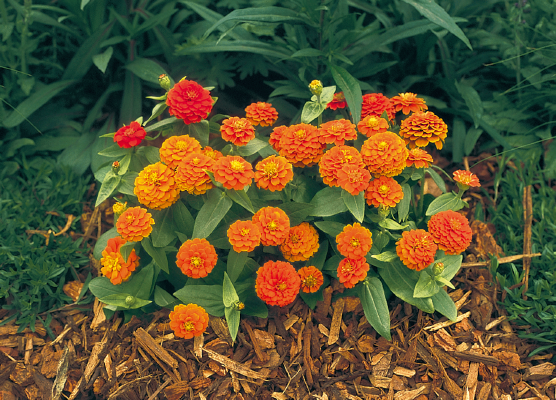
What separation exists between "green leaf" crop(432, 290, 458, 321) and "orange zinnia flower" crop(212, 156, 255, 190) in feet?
3.01

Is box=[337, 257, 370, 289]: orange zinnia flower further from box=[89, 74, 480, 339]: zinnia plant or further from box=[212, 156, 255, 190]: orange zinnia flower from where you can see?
box=[212, 156, 255, 190]: orange zinnia flower

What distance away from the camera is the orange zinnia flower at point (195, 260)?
1.56 m

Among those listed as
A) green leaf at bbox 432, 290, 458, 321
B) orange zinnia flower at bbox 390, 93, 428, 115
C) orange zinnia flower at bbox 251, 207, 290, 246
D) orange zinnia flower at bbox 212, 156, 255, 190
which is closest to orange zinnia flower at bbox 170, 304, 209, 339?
orange zinnia flower at bbox 251, 207, 290, 246

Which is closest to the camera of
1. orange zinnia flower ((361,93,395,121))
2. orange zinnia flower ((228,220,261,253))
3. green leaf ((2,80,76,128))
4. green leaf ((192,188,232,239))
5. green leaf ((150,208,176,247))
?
orange zinnia flower ((228,220,261,253))

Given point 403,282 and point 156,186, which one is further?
point 403,282

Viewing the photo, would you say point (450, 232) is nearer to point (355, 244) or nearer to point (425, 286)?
point (425, 286)

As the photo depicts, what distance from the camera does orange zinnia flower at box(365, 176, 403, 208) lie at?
5.49 ft

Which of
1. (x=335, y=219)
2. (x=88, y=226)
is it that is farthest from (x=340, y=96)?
(x=88, y=226)

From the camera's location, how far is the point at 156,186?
1628 mm

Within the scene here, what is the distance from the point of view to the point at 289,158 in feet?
5.75

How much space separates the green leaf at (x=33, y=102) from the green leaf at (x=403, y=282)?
210cm

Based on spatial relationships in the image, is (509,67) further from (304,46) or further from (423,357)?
(423,357)

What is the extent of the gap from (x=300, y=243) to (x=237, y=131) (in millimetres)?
514

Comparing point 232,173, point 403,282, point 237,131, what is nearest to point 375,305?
point 403,282
